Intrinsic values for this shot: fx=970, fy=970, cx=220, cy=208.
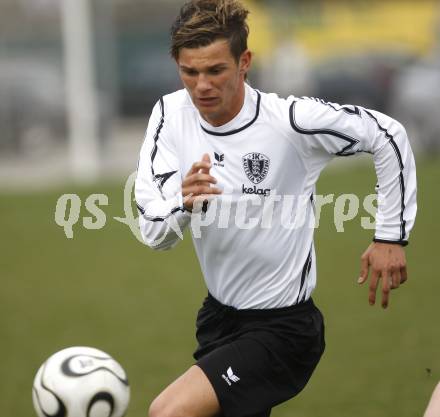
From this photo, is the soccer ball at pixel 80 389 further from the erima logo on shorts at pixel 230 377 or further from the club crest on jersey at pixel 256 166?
the club crest on jersey at pixel 256 166

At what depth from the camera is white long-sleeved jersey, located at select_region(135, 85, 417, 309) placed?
4.30 meters

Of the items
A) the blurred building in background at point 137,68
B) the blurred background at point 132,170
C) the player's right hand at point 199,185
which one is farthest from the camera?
the blurred building in background at point 137,68

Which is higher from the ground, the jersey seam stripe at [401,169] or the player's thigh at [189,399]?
the jersey seam stripe at [401,169]

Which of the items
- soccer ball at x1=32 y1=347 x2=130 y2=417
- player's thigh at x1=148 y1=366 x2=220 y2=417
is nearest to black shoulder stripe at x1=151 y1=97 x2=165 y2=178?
player's thigh at x1=148 y1=366 x2=220 y2=417

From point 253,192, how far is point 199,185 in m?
0.52

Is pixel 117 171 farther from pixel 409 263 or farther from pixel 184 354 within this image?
pixel 184 354

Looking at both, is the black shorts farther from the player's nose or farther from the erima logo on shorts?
the player's nose

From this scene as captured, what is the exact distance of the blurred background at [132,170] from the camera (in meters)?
7.40

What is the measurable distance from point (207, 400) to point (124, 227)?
1029 centimetres

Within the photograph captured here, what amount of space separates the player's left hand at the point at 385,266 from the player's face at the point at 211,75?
919mm

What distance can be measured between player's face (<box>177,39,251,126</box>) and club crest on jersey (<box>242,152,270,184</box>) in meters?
0.24

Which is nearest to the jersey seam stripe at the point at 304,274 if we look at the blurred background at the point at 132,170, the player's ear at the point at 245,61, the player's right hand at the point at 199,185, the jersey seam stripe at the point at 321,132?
the jersey seam stripe at the point at 321,132

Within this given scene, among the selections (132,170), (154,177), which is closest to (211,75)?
(154,177)

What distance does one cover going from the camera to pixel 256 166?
4328mm
